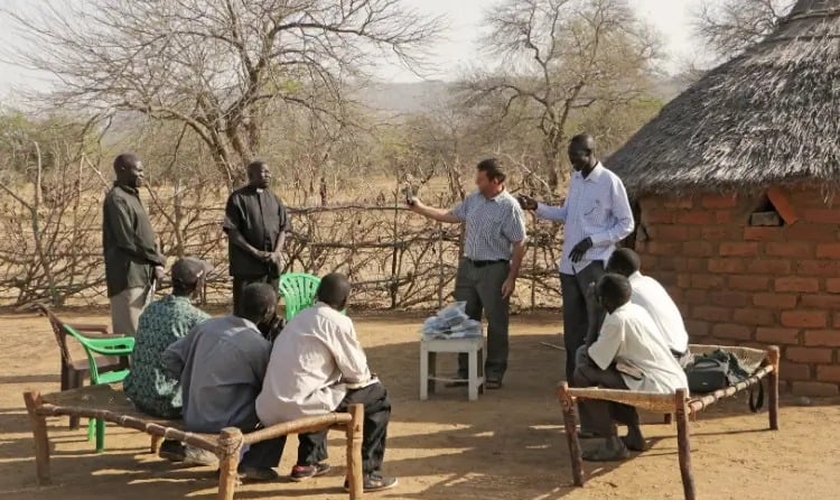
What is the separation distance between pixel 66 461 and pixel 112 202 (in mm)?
1643

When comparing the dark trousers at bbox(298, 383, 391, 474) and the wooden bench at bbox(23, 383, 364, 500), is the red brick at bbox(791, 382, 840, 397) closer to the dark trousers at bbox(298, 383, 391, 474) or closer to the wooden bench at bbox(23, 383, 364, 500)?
the dark trousers at bbox(298, 383, 391, 474)

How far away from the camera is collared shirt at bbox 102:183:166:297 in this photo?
20.0 ft

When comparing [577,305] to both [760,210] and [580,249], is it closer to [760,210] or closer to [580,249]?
[580,249]

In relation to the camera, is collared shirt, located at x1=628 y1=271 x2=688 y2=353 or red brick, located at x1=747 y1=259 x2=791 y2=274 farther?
red brick, located at x1=747 y1=259 x2=791 y2=274

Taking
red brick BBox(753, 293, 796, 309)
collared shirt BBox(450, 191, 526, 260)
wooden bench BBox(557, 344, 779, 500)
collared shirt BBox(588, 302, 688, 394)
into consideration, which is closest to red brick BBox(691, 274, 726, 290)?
red brick BBox(753, 293, 796, 309)

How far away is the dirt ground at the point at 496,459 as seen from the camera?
480cm

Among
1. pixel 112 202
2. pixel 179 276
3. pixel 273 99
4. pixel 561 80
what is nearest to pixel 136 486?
pixel 179 276

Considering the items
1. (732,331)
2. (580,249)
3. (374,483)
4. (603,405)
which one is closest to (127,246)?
(374,483)

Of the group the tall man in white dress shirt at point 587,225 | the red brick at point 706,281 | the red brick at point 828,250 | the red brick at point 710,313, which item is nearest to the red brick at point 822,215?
the red brick at point 828,250

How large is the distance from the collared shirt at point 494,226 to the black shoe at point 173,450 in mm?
2871

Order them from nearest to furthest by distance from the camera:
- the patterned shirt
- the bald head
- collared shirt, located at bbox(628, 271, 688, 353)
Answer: the bald head < the patterned shirt < collared shirt, located at bbox(628, 271, 688, 353)

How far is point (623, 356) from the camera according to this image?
16.4ft

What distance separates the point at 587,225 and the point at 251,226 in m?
2.28

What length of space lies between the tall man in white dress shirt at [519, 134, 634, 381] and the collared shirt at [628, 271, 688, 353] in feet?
1.74
